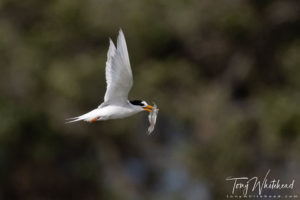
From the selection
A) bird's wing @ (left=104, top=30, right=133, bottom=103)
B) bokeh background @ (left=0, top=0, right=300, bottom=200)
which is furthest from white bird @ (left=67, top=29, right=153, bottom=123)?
bokeh background @ (left=0, top=0, right=300, bottom=200)

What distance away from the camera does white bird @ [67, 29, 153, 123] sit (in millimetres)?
6282

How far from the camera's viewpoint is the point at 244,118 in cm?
1595

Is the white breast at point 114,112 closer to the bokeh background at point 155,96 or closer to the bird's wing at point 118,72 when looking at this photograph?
the bird's wing at point 118,72

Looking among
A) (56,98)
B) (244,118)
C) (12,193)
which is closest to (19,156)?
(12,193)

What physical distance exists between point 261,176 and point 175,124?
2.05 metres

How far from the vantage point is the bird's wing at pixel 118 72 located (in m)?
6.36

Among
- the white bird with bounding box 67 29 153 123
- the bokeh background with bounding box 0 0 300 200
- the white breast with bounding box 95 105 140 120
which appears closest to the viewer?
the white breast with bounding box 95 105 140 120

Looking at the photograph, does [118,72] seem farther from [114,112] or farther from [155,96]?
[155,96]

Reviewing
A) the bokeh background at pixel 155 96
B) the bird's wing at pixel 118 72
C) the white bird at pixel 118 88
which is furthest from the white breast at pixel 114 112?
the bokeh background at pixel 155 96

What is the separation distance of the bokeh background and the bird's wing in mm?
8215

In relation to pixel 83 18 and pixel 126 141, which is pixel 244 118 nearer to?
pixel 126 141

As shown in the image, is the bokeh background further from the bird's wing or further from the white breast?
the white breast

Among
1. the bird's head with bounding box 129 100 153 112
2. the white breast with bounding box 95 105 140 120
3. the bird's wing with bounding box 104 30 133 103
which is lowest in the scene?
the bird's head with bounding box 129 100 153 112

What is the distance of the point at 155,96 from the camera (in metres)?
15.4
